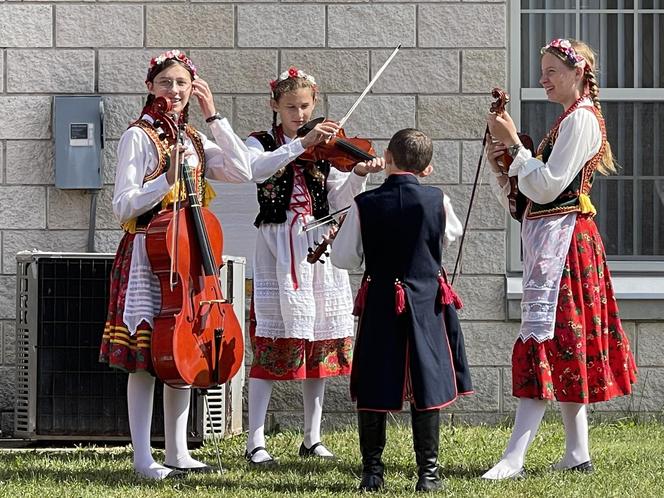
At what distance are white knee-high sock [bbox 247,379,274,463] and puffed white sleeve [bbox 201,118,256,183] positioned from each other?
3.33 ft

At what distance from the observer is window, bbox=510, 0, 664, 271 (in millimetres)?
7512

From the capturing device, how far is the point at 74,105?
717 centimetres

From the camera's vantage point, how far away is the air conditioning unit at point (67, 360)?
659 cm

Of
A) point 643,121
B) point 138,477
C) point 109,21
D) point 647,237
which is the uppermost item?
point 109,21

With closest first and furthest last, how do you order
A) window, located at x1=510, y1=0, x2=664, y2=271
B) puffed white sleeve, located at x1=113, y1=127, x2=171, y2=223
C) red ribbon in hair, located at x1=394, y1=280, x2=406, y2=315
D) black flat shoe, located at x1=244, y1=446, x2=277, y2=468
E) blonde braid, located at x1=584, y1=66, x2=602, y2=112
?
red ribbon in hair, located at x1=394, y1=280, x2=406, y2=315 < puffed white sleeve, located at x1=113, y1=127, x2=171, y2=223 < blonde braid, located at x1=584, y1=66, x2=602, y2=112 < black flat shoe, located at x1=244, y1=446, x2=277, y2=468 < window, located at x1=510, y1=0, x2=664, y2=271

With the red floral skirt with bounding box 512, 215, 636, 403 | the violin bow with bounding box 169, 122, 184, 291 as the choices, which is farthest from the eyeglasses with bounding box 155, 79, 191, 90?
the red floral skirt with bounding box 512, 215, 636, 403

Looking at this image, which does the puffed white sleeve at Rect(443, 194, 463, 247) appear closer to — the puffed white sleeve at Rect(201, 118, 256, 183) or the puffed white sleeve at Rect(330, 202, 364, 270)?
the puffed white sleeve at Rect(330, 202, 364, 270)

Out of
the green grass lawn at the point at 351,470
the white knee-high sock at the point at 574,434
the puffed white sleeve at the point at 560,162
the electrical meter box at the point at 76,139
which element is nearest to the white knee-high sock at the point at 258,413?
the green grass lawn at the point at 351,470

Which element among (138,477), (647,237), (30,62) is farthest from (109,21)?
(647,237)

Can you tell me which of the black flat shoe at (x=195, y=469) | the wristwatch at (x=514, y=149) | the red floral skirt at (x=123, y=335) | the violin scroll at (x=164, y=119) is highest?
the violin scroll at (x=164, y=119)

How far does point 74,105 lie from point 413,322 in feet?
9.63

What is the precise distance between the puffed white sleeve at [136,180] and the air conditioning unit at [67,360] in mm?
1301

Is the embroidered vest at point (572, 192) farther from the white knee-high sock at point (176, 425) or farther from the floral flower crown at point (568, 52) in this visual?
the white knee-high sock at point (176, 425)

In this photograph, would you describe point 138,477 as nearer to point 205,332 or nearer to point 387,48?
point 205,332
